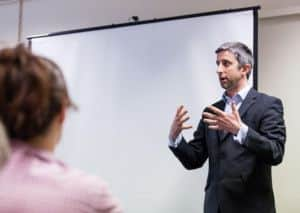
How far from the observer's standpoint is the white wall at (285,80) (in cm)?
307

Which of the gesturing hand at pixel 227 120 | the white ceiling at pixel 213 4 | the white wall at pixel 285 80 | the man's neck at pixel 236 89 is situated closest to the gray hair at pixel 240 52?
the man's neck at pixel 236 89

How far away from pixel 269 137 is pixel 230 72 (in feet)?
1.42

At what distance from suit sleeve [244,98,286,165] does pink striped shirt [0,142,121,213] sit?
4.71 ft

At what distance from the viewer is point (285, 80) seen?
125 inches

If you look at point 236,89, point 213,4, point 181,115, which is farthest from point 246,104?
point 213,4

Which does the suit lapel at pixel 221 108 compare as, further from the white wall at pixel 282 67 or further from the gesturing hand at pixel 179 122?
the white wall at pixel 282 67

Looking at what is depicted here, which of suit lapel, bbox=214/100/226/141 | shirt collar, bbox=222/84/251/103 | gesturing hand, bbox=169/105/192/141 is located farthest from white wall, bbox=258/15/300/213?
gesturing hand, bbox=169/105/192/141

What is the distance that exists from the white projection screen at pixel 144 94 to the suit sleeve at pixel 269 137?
17.7 inches

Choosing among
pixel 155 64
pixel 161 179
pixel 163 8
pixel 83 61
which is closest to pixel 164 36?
pixel 155 64

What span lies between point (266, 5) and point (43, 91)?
266 centimetres

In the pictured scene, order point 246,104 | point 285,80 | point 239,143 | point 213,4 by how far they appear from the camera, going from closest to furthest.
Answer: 1. point 239,143
2. point 246,104
3. point 285,80
4. point 213,4

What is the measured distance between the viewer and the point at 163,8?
11.8 ft

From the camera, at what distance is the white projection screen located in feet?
10.1

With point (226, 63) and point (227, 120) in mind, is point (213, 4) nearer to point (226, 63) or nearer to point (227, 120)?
point (226, 63)
